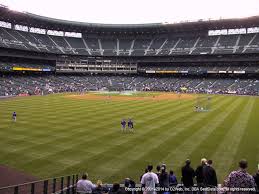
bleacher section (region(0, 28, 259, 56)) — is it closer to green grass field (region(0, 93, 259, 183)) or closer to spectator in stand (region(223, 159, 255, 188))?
green grass field (region(0, 93, 259, 183))

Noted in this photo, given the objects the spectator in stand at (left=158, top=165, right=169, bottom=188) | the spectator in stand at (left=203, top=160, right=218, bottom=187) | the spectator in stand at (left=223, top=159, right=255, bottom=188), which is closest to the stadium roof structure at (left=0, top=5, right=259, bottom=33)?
the spectator in stand at (left=158, top=165, right=169, bottom=188)

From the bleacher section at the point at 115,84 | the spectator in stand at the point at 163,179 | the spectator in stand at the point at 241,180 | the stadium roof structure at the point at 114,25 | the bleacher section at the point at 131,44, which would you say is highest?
the stadium roof structure at the point at 114,25

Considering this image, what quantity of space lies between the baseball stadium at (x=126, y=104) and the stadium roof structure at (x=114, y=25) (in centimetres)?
39

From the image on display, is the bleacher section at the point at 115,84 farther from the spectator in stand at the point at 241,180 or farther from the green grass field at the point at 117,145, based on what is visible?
the spectator in stand at the point at 241,180

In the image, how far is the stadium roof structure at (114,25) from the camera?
3586 inches

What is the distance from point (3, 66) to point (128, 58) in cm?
5199

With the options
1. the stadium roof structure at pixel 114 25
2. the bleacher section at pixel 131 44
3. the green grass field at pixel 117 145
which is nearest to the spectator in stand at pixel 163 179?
the green grass field at pixel 117 145

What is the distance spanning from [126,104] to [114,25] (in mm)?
68219

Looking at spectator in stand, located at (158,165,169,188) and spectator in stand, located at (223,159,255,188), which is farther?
spectator in stand, located at (158,165,169,188)

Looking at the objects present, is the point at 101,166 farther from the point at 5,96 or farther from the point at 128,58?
the point at 128,58

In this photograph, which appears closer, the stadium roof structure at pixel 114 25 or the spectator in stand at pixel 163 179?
the spectator in stand at pixel 163 179

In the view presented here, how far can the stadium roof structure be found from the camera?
91088 mm

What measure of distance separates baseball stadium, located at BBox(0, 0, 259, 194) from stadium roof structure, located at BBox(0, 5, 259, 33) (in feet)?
1.28

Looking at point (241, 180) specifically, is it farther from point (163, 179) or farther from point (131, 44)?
point (131, 44)
